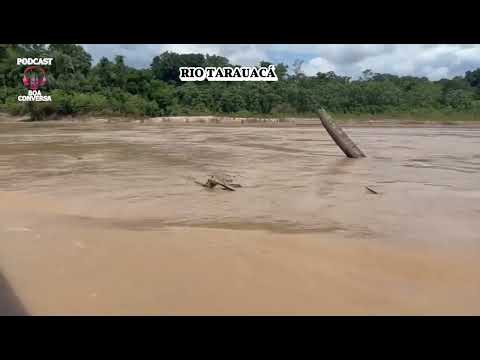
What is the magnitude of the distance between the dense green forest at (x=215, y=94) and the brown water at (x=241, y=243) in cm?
3193

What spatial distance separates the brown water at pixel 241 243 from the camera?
2.46m

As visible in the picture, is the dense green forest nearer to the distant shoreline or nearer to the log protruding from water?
the distant shoreline

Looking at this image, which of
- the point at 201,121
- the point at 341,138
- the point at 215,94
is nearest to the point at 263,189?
the point at 341,138

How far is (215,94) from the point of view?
42469 mm

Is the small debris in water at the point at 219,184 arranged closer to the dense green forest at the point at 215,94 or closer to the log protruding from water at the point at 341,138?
the log protruding from water at the point at 341,138

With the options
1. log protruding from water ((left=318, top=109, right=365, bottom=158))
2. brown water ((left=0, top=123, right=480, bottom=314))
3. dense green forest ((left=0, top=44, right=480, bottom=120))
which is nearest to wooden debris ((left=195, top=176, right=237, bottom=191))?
brown water ((left=0, top=123, right=480, bottom=314))

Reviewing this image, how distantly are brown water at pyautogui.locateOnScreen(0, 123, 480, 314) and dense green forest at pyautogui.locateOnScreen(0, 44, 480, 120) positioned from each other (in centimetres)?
3193

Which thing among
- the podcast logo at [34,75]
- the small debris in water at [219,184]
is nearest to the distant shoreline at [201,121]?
the podcast logo at [34,75]

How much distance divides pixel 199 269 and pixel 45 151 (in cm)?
921

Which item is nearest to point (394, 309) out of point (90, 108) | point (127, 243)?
point (127, 243)

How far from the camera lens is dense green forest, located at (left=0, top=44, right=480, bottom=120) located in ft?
121
